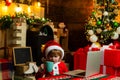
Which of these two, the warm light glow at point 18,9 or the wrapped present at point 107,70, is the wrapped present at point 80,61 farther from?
the warm light glow at point 18,9

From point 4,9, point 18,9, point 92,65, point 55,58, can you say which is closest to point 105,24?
point 18,9

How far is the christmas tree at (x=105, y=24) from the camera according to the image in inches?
172

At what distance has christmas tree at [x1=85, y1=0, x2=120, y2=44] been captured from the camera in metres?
4.38

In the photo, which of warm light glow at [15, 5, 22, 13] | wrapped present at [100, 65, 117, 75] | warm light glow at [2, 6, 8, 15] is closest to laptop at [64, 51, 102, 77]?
wrapped present at [100, 65, 117, 75]

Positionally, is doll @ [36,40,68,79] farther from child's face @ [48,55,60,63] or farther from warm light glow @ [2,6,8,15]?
warm light glow @ [2,6,8,15]

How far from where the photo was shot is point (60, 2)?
6.79m

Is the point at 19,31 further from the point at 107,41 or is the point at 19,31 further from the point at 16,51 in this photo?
the point at 107,41

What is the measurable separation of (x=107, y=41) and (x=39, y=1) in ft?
7.22

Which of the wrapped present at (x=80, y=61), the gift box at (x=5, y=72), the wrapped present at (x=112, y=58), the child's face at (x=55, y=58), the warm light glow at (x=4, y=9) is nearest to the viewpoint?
the wrapped present at (x=112, y=58)

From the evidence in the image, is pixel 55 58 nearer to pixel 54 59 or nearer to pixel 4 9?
pixel 54 59

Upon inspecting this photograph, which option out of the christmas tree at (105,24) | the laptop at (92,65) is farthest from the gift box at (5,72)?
the christmas tree at (105,24)

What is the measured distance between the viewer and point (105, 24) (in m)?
4.50

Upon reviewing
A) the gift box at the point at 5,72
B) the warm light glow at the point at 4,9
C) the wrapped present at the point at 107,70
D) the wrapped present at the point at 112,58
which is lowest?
the gift box at the point at 5,72

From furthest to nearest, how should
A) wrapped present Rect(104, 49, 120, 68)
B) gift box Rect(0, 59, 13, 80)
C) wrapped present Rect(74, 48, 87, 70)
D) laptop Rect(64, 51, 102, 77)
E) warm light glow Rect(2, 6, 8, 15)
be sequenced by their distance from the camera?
warm light glow Rect(2, 6, 8, 15) < gift box Rect(0, 59, 13, 80) < wrapped present Rect(74, 48, 87, 70) < wrapped present Rect(104, 49, 120, 68) < laptop Rect(64, 51, 102, 77)
